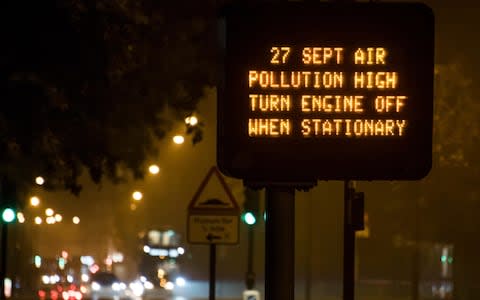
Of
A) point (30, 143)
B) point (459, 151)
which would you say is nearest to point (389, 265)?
point (459, 151)

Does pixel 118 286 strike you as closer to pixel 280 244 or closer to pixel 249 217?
pixel 249 217

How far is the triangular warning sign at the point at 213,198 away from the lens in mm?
16500

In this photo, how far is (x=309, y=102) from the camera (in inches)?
285

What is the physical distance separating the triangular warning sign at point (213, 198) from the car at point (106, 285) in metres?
35.8

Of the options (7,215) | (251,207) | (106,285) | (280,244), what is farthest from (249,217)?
(106,285)

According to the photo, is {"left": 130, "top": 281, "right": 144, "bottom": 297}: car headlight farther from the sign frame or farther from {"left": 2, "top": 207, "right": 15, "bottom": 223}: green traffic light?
the sign frame

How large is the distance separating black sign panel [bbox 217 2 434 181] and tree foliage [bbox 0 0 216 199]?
16.3 feet

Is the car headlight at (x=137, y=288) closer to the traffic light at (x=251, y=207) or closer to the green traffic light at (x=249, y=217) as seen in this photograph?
the traffic light at (x=251, y=207)

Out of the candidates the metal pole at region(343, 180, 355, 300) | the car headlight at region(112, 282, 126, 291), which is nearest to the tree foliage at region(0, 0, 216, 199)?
the metal pole at region(343, 180, 355, 300)

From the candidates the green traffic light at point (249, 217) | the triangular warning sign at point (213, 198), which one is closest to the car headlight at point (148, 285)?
the green traffic light at point (249, 217)

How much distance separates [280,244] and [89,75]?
26.3 ft

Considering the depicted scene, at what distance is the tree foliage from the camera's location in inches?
555

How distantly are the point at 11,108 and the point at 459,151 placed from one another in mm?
23278

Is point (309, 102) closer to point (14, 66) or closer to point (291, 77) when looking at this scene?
point (291, 77)
